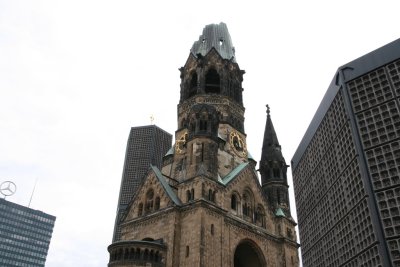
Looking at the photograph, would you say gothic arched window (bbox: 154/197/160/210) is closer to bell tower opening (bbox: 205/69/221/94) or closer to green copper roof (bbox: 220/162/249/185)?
green copper roof (bbox: 220/162/249/185)

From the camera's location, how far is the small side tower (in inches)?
1729

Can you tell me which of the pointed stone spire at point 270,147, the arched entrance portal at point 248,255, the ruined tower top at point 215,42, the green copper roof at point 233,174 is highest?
the ruined tower top at point 215,42

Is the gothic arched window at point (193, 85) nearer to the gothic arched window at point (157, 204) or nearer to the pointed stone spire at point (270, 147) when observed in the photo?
the pointed stone spire at point (270, 147)

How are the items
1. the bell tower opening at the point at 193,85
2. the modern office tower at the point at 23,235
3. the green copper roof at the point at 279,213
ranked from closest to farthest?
the green copper roof at the point at 279,213 → the bell tower opening at the point at 193,85 → the modern office tower at the point at 23,235

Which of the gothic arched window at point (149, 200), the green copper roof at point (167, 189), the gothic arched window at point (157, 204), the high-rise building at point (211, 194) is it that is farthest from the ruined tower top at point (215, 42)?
the gothic arched window at point (157, 204)

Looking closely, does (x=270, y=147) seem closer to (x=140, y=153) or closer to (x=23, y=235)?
(x=140, y=153)

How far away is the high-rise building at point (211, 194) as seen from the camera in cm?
3266

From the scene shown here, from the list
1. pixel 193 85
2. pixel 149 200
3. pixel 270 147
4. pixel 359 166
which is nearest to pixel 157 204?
pixel 149 200

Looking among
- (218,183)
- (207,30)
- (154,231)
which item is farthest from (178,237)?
(207,30)

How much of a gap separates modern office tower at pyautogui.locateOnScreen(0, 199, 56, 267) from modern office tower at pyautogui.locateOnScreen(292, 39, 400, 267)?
10197 centimetres

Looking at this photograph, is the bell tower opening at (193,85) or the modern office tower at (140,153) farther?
the modern office tower at (140,153)

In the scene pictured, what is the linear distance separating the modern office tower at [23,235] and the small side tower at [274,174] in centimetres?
9148

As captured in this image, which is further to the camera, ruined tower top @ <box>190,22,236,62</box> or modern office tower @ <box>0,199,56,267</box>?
modern office tower @ <box>0,199,56,267</box>

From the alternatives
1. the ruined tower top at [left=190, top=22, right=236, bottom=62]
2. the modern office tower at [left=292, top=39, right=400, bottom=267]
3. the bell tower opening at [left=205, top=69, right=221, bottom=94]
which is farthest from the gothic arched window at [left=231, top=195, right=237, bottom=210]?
the ruined tower top at [left=190, top=22, right=236, bottom=62]
